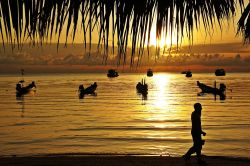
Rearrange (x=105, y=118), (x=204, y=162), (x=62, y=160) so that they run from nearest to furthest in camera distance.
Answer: (x=204, y=162)
(x=62, y=160)
(x=105, y=118)

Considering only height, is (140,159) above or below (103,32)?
below

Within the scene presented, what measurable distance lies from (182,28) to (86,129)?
2665 cm

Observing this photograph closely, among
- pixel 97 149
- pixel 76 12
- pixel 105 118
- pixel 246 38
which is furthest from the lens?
pixel 105 118

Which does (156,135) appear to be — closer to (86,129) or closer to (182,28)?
(86,129)

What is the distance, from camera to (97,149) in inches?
766

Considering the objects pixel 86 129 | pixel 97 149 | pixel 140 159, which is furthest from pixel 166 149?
pixel 86 129

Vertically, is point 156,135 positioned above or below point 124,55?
below

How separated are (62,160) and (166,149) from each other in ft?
25.4

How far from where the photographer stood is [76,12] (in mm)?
1405

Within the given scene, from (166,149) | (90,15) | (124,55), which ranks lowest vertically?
(166,149)

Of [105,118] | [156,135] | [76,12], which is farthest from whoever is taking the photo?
[105,118]

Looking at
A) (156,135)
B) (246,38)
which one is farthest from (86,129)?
(246,38)

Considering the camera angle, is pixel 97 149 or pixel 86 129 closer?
pixel 97 149

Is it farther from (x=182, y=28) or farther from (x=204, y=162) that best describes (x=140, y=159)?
(x=182, y=28)
